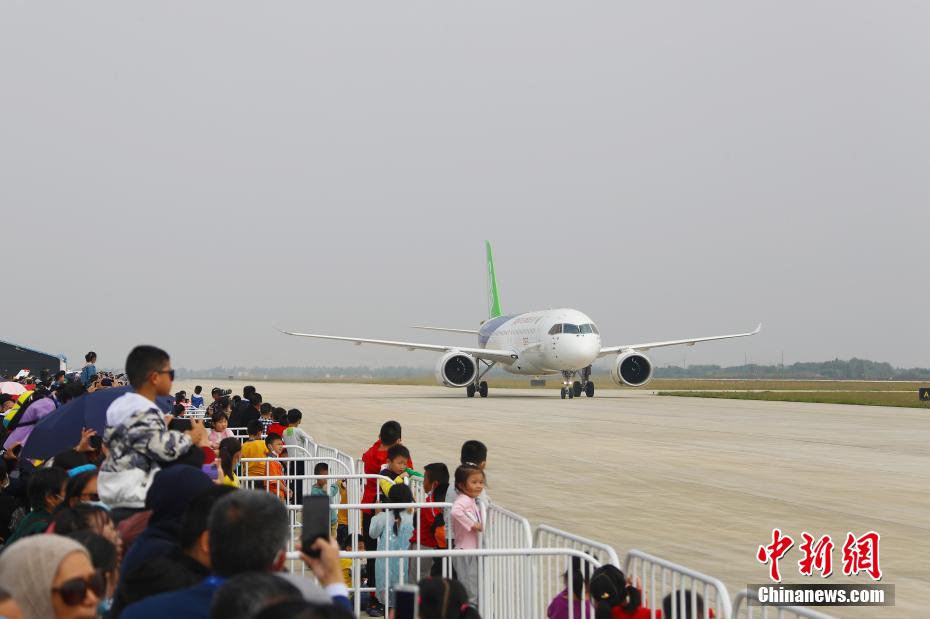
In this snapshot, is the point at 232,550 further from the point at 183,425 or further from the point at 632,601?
the point at 183,425

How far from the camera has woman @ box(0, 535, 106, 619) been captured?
326 centimetres

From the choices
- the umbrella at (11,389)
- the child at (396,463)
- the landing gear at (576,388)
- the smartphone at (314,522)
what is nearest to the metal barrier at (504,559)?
the smartphone at (314,522)

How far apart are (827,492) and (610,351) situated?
34842mm

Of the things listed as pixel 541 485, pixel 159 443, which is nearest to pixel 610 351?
pixel 541 485

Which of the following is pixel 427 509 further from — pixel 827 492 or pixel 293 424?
pixel 827 492

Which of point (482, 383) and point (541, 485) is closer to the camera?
point (541, 485)

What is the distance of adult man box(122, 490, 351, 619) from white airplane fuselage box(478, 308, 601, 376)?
39.4 metres

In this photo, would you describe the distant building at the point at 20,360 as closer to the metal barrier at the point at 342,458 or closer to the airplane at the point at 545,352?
the airplane at the point at 545,352

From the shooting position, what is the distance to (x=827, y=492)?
46.8 feet

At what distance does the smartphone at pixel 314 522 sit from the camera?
3486mm

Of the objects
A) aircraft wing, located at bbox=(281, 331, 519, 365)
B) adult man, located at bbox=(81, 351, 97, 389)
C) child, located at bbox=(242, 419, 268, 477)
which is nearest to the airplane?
aircraft wing, located at bbox=(281, 331, 519, 365)

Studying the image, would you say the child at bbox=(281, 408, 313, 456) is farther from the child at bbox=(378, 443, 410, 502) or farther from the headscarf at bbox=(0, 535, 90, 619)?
the headscarf at bbox=(0, 535, 90, 619)

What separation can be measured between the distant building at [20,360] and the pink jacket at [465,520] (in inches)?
1342

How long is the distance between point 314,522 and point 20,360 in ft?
130
